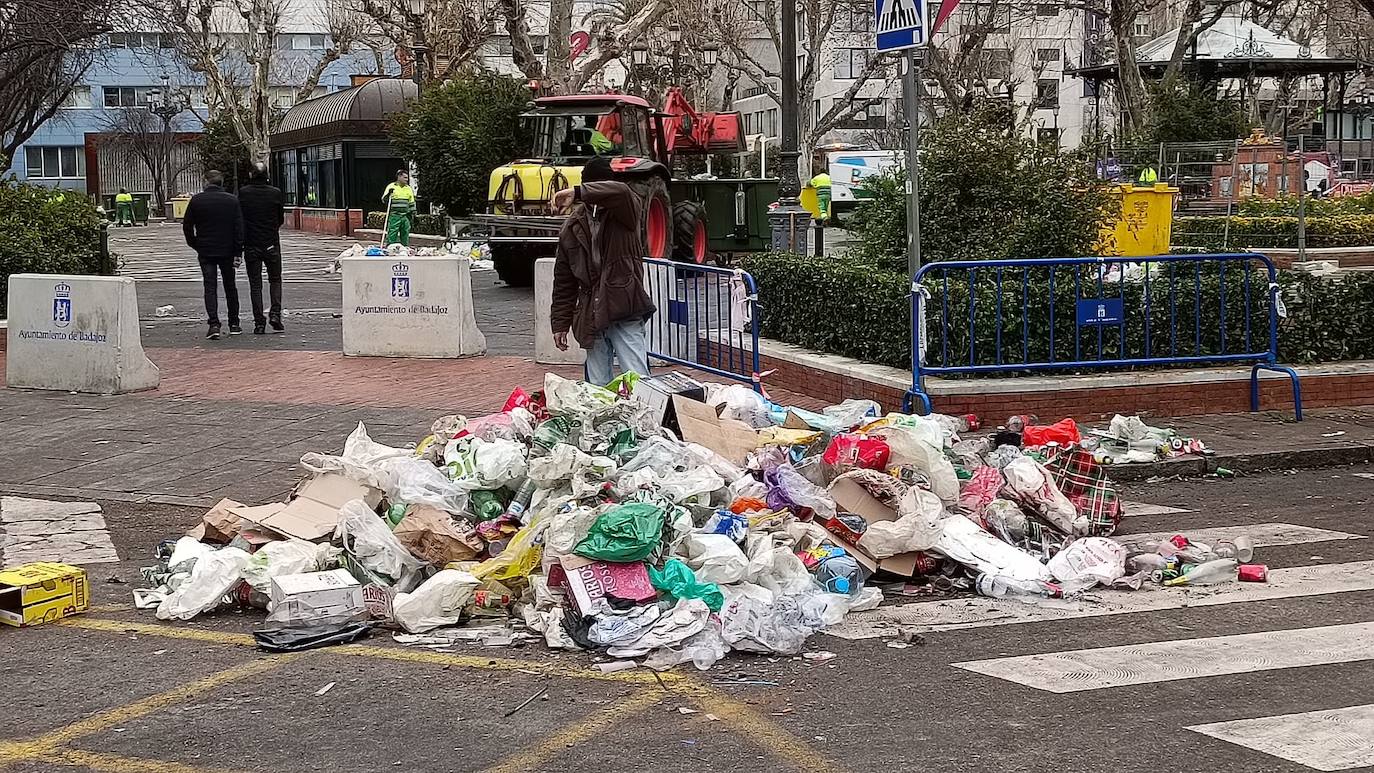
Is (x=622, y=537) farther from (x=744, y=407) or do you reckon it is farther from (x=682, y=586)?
(x=744, y=407)

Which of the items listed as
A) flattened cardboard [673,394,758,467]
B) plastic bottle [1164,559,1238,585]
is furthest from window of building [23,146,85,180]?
plastic bottle [1164,559,1238,585]

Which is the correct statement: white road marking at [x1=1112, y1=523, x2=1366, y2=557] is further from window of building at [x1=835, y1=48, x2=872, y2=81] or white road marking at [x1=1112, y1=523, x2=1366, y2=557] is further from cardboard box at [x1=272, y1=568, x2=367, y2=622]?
window of building at [x1=835, y1=48, x2=872, y2=81]

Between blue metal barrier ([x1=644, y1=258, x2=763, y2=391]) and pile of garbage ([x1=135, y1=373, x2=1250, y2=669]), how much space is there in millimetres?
2153

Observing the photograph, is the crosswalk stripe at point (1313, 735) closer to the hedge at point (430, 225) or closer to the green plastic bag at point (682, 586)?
the green plastic bag at point (682, 586)

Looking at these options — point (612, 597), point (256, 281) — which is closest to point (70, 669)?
point (612, 597)

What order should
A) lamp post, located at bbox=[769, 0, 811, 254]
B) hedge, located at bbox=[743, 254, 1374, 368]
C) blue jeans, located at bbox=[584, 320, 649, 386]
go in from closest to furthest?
blue jeans, located at bbox=[584, 320, 649, 386], hedge, located at bbox=[743, 254, 1374, 368], lamp post, located at bbox=[769, 0, 811, 254]

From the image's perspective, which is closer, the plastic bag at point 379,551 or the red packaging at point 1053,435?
the plastic bag at point 379,551

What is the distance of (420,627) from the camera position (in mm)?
6211

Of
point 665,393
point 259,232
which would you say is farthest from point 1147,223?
point 665,393

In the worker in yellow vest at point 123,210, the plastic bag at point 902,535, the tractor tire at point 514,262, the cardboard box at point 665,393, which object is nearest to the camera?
the plastic bag at point 902,535

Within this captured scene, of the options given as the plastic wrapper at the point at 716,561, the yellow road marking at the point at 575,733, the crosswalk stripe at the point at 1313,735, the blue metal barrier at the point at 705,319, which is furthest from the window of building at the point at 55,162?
the crosswalk stripe at the point at 1313,735

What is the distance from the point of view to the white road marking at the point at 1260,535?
7.71 metres

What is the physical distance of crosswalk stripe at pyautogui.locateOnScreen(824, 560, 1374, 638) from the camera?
248 inches

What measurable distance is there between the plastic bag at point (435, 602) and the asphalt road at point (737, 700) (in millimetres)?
183
